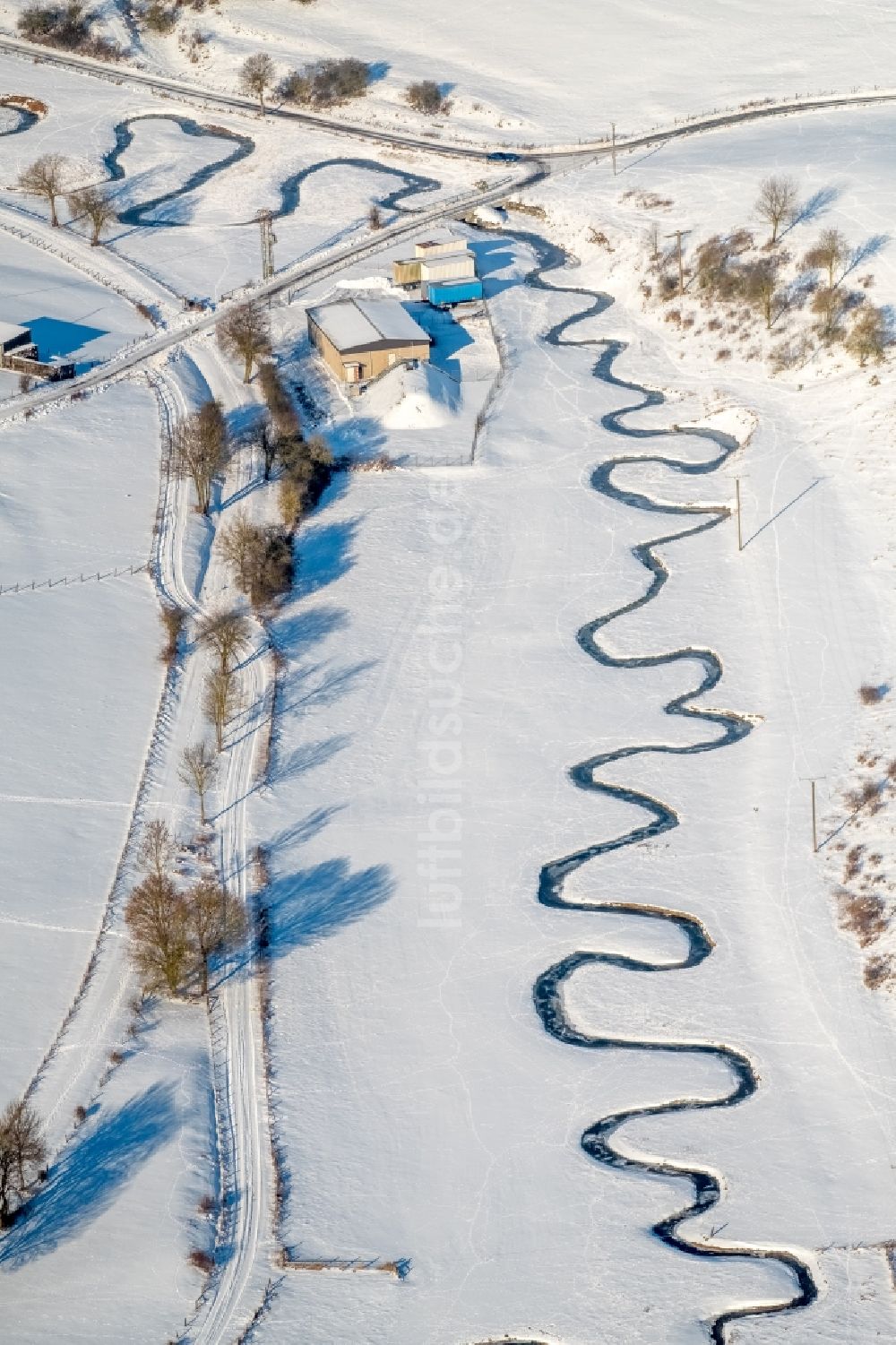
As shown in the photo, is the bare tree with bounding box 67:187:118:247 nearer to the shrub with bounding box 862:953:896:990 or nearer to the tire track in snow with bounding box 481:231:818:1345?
the tire track in snow with bounding box 481:231:818:1345

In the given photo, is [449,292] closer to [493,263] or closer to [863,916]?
[493,263]

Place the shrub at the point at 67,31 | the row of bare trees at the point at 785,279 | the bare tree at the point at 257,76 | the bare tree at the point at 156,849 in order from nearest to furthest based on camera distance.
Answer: the bare tree at the point at 156,849, the row of bare trees at the point at 785,279, the bare tree at the point at 257,76, the shrub at the point at 67,31

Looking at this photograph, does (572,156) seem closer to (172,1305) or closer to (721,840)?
(721,840)

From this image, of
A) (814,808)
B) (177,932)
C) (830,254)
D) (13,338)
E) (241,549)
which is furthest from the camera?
(830,254)

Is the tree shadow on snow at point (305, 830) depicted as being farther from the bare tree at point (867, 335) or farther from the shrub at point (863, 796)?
the bare tree at point (867, 335)

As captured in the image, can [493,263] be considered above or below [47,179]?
below

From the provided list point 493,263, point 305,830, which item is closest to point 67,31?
point 493,263

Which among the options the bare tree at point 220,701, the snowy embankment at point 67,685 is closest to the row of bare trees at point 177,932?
the snowy embankment at point 67,685
